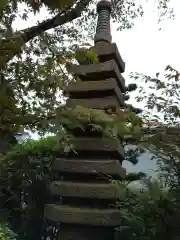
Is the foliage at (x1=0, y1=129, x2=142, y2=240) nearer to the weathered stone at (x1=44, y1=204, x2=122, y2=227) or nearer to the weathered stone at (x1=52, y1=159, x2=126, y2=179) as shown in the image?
the weathered stone at (x1=52, y1=159, x2=126, y2=179)

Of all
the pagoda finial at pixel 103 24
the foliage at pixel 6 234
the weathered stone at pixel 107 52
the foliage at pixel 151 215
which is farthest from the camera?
the pagoda finial at pixel 103 24

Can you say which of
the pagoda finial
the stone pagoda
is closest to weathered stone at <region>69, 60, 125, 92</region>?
the stone pagoda

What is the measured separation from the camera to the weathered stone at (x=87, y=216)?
3.31 metres

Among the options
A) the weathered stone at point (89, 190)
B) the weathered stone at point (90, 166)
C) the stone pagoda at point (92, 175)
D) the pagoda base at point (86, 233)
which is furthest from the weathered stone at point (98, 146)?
the pagoda base at point (86, 233)

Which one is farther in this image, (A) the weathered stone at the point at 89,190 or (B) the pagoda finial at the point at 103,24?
(B) the pagoda finial at the point at 103,24

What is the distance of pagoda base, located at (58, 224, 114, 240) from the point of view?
3394 millimetres

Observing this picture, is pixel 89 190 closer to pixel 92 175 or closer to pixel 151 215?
pixel 92 175

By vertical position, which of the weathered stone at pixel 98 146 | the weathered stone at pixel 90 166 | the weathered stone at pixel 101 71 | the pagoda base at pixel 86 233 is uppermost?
the weathered stone at pixel 101 71

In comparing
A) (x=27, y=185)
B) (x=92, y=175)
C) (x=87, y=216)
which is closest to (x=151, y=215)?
(x=87, y=216)

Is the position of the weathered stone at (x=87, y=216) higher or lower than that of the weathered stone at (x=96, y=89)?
lower

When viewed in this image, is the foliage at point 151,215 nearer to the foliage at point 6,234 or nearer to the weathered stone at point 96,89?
the weathered stone at point 96,89

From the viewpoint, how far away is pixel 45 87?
66.0 inches

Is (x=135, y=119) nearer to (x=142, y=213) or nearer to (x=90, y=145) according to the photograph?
(x=142, y=213)

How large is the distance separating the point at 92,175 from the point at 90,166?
0.10 metres
